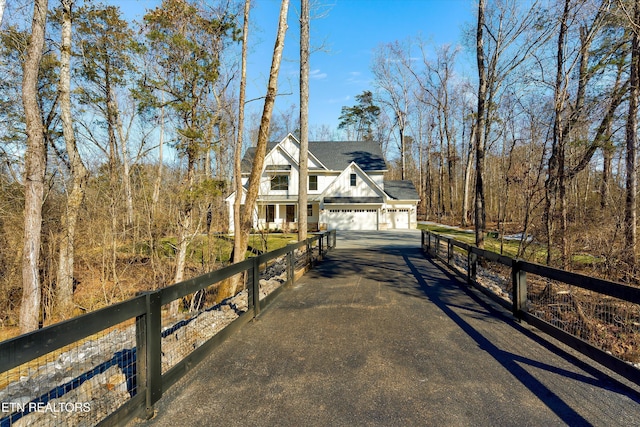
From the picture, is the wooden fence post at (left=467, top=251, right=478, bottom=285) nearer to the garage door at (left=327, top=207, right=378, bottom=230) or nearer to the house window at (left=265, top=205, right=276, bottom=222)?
the garage door at (left=327, top=207, right=378, bottom=230)

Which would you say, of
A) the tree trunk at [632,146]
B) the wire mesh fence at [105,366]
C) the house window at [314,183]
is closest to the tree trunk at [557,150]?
the tree trunk at [632,146]

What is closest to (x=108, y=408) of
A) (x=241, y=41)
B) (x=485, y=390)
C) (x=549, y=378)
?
(x=485, y=390)

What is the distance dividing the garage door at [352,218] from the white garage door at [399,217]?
2.03 metres

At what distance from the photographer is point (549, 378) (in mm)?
3219

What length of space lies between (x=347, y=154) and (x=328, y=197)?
7354mm

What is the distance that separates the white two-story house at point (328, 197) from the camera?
2714 centimetres

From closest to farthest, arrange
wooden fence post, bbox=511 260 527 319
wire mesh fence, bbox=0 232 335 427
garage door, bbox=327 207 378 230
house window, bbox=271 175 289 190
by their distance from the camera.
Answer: wire mesh fence, bbox=0 232 335 427
wooden fence post, bbox=511 260 527 319
garage door, bbox=327 207 378 230
house window, bbox=271 175 289 190

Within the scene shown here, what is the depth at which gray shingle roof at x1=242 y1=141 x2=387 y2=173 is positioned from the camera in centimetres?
3144

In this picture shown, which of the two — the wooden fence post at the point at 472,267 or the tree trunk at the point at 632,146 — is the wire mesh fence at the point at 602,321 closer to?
the wooden fence post at the point at 472,267

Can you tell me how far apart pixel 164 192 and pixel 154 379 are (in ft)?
30.3

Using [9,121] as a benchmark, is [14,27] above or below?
above

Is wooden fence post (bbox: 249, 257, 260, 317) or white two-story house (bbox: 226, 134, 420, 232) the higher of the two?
white two-story house (bbox: 226, 134, 420, 232)

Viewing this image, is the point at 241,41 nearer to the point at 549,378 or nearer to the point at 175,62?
the point at 175,62

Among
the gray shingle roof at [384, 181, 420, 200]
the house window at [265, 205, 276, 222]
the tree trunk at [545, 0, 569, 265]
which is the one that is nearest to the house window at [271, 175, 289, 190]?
the house window at [265, 205, 276, 222]
